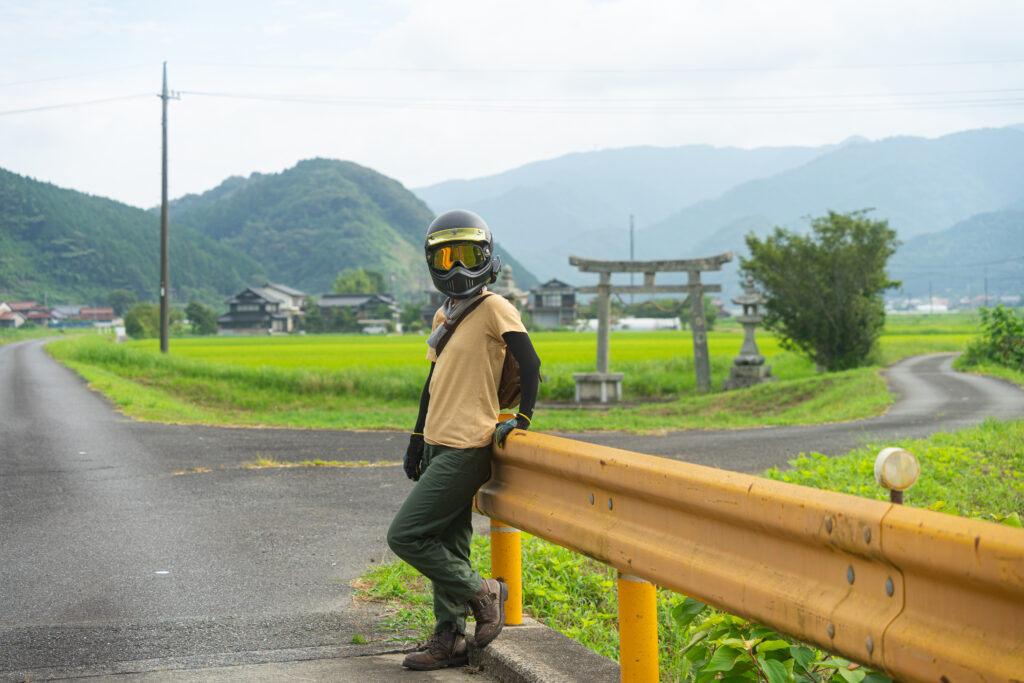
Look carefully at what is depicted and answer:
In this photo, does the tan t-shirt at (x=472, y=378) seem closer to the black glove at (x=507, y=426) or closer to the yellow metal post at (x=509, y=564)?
the black glove at (x=507, y=426)

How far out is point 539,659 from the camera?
11.7ft

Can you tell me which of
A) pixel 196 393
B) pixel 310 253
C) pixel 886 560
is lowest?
pixel 196 393

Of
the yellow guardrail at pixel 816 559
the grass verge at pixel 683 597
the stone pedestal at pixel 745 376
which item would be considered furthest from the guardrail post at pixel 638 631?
the stone pedestal at pixel 745 376

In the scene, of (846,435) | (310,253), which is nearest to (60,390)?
(846,435)

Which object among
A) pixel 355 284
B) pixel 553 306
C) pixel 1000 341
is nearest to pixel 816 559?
pixel 1000 341

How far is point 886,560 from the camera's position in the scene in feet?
6.42

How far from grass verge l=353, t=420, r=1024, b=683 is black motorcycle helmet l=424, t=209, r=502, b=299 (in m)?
1.54

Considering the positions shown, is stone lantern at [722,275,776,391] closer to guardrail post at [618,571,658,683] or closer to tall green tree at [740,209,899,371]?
tall green tree at [740,209,899,371]

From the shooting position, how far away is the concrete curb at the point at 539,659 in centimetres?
337

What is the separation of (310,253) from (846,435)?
156013 mm

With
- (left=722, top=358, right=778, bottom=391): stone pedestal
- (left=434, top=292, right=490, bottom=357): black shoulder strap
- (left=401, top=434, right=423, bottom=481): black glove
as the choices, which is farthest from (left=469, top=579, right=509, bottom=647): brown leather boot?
(left=722, top=358, right=778, bottom=391): stone pedestal

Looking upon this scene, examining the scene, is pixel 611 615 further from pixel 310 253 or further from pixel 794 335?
pixel 310 253

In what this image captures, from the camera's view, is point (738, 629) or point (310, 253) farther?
point (310, 253)

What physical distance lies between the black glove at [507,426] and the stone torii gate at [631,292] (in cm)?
2079
